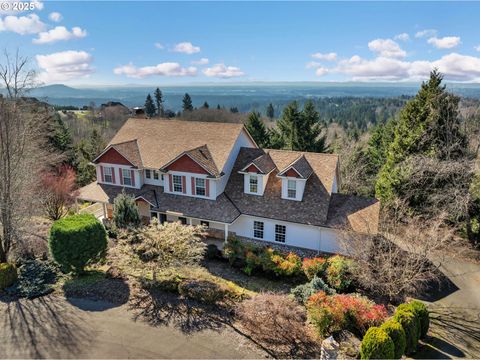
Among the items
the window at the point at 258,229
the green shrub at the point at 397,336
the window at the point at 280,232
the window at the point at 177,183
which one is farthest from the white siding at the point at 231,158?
the green shrub at the point at 397,336

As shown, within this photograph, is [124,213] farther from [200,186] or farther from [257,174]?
[257,174]

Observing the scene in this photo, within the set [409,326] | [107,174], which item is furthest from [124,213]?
[409,326]

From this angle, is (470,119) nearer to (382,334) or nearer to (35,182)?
(382,334)

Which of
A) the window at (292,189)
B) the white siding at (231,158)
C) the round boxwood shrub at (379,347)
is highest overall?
the white siding at (231,158)

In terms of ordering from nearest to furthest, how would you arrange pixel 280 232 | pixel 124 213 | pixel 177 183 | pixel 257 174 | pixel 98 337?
1. pixel 98 337
2. pixel 124 213
3. pixel 280 232
4. pixel 257 174
5. pixel 177 183

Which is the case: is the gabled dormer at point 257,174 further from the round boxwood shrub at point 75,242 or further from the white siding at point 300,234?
the round boxwood shrub at point 75,242

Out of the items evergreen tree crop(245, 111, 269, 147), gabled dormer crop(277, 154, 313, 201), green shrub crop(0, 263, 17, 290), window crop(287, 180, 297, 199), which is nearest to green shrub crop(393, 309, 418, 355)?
gabled dormer crop(277, 154, 313, 201)

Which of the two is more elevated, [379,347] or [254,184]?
[254,184]
